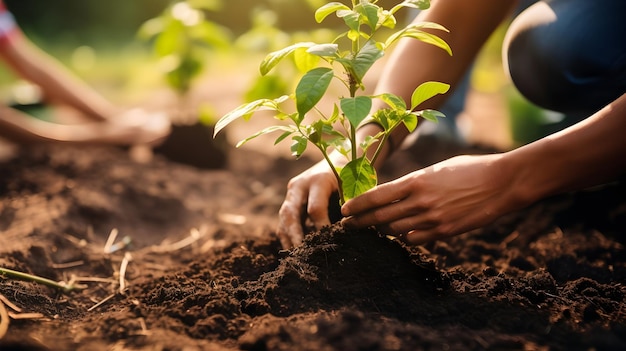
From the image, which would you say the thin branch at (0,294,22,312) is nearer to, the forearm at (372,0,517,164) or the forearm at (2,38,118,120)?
the forearm at (372,0,517,164)

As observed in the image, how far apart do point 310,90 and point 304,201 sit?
531 mm

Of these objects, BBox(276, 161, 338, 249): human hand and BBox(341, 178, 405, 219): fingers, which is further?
BBox(276, 161, 338, 249): human hand

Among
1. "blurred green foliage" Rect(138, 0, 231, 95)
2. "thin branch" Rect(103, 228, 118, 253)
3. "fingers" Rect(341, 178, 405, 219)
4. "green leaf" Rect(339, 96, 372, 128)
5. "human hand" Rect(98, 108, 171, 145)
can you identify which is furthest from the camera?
"human hand" Rect(98, 108, 171, 145)

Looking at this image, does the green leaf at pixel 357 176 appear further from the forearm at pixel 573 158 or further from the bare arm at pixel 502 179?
the forearm at pixel 573 158

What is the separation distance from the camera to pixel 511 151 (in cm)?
142

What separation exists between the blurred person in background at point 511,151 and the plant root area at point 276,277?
5.3 inches

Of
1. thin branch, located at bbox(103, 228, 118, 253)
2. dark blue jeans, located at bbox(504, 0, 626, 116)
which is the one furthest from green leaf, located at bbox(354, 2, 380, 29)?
thin branch, located at bbox(103, 228, 118, 253)

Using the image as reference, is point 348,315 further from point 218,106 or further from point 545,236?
point 218,106

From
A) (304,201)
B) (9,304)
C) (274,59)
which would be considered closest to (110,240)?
(9,304)

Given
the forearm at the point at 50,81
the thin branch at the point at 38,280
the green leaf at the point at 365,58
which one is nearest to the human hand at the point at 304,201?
the green leaf at the point at 365,58

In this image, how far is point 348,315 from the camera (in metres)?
1.22

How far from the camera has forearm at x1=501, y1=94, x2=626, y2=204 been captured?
1.36m

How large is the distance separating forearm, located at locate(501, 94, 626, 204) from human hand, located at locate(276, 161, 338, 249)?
492 mm

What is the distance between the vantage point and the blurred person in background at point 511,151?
4.58ft
